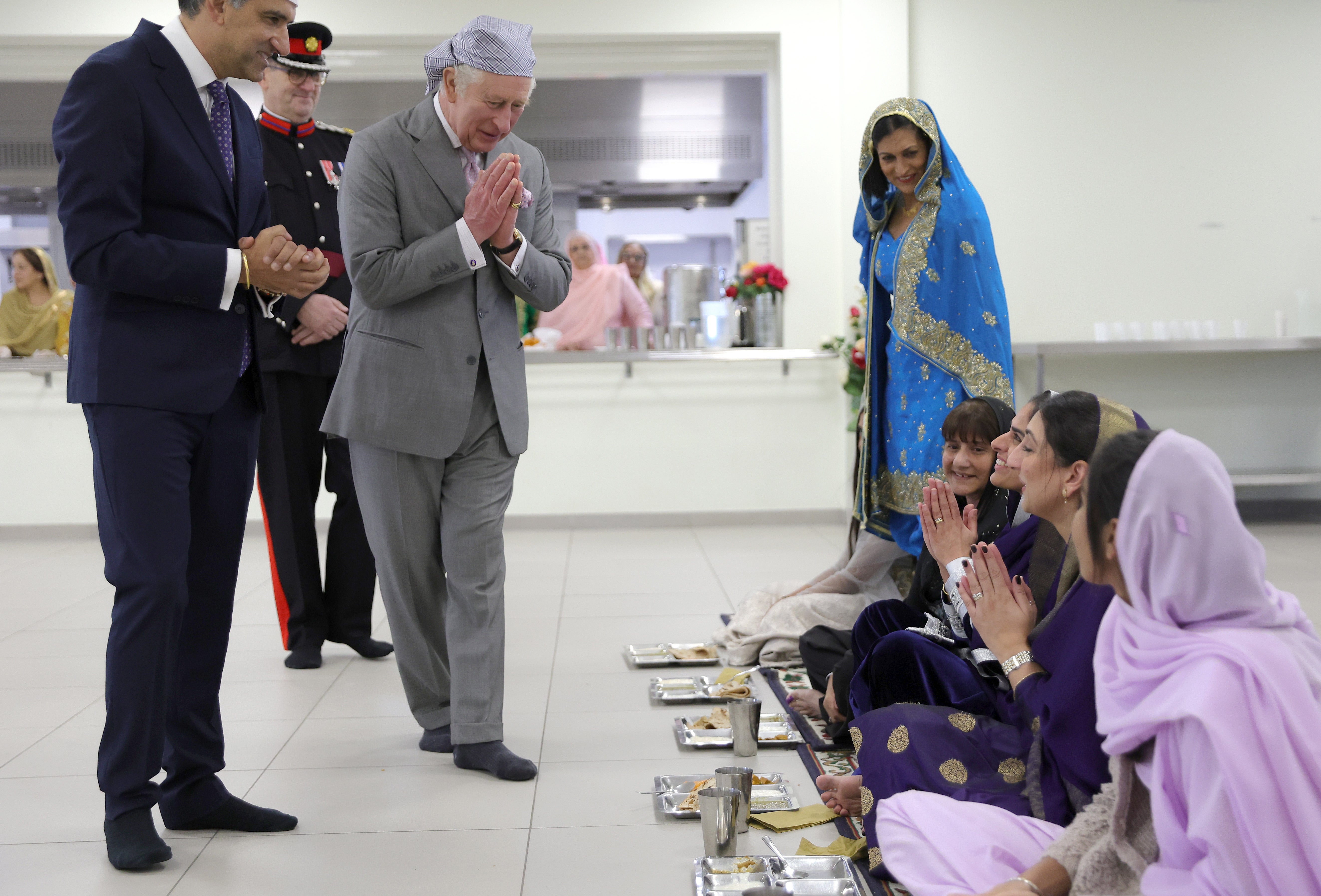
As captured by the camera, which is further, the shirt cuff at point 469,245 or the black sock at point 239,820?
the shirt cuff at point 469,245

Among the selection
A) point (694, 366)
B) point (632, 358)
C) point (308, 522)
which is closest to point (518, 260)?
point (308, 522)

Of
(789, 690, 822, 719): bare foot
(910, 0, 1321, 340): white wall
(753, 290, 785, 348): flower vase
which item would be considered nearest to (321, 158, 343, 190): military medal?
(789, 690, 822, 719): bare foot

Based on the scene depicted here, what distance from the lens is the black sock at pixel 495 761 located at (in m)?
2.30

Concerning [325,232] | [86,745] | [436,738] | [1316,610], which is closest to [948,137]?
[1316,610]

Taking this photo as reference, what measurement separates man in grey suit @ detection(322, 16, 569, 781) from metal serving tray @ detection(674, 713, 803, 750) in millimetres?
397

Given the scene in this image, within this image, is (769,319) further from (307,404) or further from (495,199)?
(495,199)

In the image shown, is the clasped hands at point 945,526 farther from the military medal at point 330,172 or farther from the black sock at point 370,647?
the military medal at point 330,172

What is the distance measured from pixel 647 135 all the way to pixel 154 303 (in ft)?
15.7

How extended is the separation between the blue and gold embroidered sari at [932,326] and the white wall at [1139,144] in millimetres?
2859

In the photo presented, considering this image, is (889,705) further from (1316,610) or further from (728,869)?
(1316,610)

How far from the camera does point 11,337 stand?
5902mm

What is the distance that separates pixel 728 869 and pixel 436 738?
0.91 meters

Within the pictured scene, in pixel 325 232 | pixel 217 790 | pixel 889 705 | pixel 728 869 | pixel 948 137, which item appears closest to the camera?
pixel 728 869

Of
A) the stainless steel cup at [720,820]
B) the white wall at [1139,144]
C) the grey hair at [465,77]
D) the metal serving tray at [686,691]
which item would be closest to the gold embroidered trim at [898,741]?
the stainless steel cup at [720,820]
